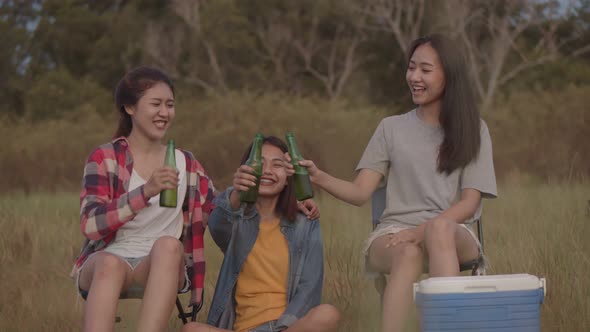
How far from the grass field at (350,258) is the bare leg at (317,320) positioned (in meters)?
0.63

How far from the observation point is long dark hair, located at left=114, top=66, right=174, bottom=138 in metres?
3.41

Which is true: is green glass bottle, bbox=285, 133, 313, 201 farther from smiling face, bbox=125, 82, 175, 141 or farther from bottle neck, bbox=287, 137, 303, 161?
smiling face, bbox=125, 82, 175, 141

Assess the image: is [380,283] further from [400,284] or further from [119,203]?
[119,203]

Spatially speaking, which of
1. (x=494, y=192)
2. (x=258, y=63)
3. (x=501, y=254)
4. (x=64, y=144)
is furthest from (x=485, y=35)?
(x=494, y=192)

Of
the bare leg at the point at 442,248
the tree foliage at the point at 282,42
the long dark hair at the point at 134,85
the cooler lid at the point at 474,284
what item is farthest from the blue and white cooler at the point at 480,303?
the tree foliage at the point at 282,42

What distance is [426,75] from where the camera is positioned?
3447mm

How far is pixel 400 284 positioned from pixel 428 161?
578mm

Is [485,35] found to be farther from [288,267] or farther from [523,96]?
[288,267]

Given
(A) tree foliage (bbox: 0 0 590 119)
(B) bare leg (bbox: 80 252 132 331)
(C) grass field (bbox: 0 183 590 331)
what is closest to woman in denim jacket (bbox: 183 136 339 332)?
(B) bare leg (bbox: 80 252 132 331)

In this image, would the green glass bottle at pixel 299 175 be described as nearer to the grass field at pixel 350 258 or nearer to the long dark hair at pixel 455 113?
the long dark hair at pixel 455 113

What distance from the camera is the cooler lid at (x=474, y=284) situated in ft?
8.66

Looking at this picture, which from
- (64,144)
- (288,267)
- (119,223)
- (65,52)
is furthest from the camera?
(65,52)

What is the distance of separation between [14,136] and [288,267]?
370 inches

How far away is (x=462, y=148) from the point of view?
133 inches
